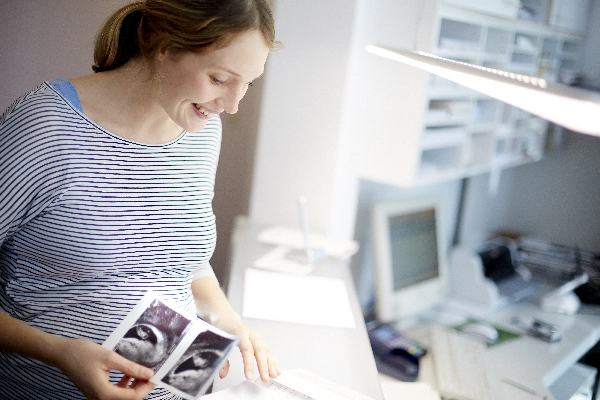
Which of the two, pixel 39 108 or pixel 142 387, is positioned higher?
pixel 39 108

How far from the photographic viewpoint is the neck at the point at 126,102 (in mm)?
1037

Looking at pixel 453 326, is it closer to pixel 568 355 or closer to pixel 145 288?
pixel 568 355

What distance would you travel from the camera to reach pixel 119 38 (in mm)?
1106

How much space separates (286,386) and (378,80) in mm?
1186

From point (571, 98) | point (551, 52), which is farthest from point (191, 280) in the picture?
point (551, 52)

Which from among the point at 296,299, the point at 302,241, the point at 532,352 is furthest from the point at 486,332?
the point at 296,299

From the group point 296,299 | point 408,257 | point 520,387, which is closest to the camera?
point 296,299

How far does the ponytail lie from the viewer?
1101mm

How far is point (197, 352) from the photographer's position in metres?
0.89

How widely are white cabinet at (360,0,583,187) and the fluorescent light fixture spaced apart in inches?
35.3

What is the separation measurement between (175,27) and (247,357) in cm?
A: 62

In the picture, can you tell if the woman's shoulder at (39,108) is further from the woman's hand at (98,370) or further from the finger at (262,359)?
the finger at (262,359)

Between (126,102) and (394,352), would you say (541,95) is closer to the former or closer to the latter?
(126,102)

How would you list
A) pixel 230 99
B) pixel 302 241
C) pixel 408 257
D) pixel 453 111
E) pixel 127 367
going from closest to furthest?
pixel 127 367 → pixel 230 99 → pixel 302 241 → pixel 453 111 → pixel 408 257
